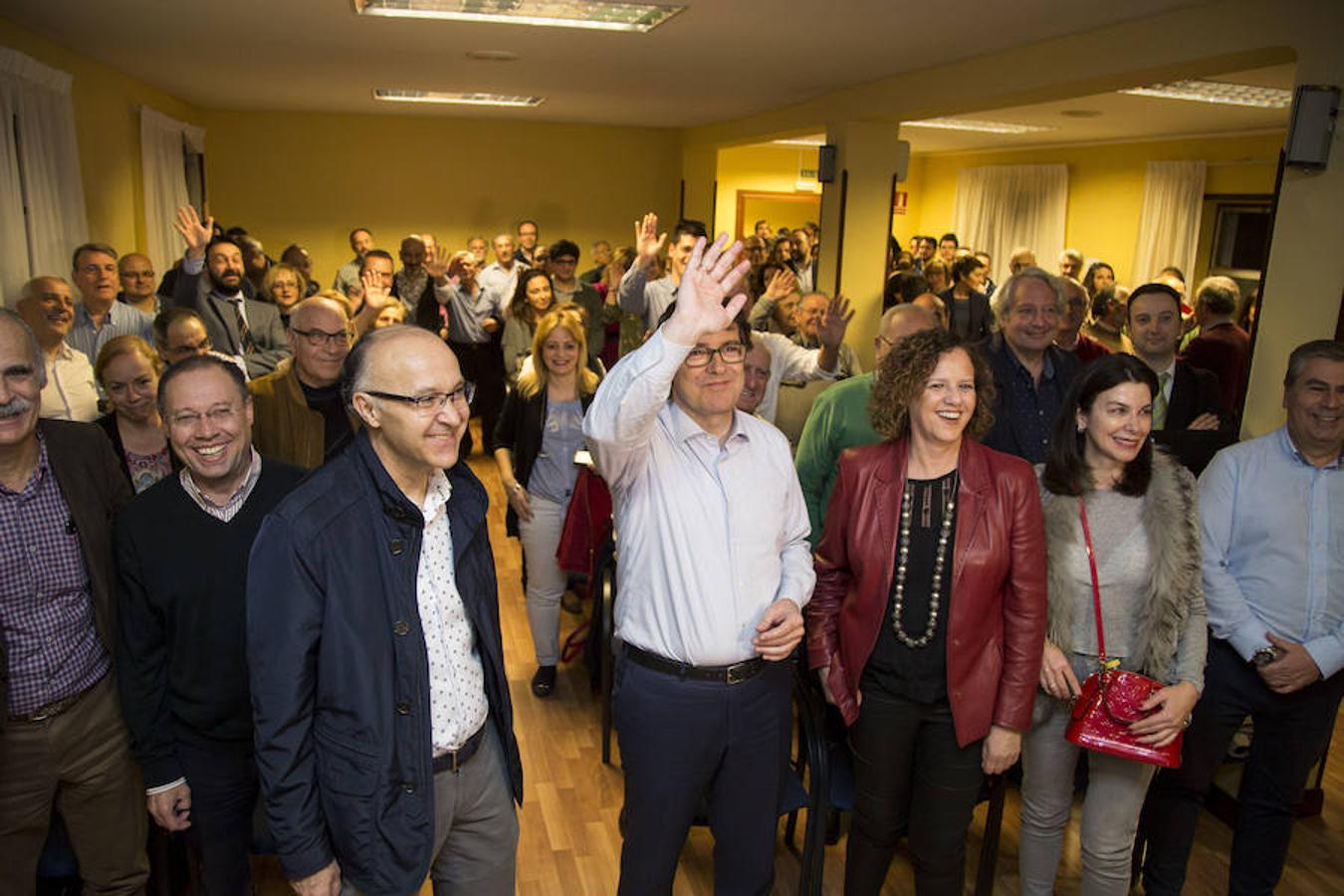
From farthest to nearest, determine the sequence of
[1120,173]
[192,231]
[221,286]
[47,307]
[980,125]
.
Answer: [1120,173]
[980,125]
[221,286]
[192,231]
[47,307]

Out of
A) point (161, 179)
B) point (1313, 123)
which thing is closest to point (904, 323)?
point (1313, 123)

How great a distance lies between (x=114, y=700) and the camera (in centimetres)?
214

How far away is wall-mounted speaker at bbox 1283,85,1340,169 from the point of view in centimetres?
356

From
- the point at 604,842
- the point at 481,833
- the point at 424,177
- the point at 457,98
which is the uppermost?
the point at 457,98

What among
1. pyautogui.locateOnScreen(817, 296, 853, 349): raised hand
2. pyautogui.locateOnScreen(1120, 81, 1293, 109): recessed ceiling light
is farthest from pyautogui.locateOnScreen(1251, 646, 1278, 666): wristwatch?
pyautogui.locateOnScreen(1120, 81, 1293, 109): recessed ceiling light

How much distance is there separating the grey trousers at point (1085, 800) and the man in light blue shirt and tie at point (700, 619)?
2.49ft

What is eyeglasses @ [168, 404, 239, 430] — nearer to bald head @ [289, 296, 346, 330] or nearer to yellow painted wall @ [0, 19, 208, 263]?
bald head @ [289, 296, 346, 330]

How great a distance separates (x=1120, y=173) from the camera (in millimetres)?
11828

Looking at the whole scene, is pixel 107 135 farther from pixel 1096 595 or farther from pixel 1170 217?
pixel 1170 217

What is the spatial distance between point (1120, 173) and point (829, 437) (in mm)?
10830

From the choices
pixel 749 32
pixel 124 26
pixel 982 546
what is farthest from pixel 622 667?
pixel 124 26

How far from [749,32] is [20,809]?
4999mm

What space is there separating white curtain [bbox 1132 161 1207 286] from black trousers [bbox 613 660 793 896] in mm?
10935

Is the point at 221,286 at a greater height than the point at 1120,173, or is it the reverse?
the point at 1120,173
